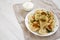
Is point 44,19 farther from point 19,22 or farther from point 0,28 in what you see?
point 0,28

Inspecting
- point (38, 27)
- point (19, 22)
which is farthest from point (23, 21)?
point (38, 27)

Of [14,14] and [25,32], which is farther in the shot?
[14,14]

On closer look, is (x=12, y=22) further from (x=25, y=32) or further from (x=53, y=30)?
(x=53, y=30)

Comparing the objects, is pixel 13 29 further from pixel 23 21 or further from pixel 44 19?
pixel 44 19

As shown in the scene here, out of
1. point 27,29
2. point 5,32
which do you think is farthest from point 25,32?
point 5,32

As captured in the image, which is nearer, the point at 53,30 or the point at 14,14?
the point at 53,30

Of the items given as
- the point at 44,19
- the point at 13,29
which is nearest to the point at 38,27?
the point at 44,19
